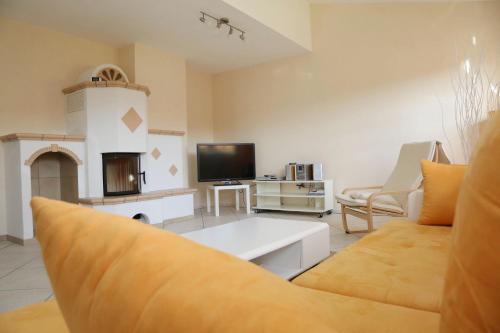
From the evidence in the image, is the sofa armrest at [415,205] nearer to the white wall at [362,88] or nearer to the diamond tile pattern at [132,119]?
the white wall at [362,88]

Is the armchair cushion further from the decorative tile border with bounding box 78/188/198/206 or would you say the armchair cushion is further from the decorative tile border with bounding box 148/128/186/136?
the decorative tile border with bounding box 148/128/186/136

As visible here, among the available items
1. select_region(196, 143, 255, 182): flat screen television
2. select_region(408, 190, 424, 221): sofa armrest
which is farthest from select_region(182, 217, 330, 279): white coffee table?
select_region(196, 143, 255, 182): flat screen television

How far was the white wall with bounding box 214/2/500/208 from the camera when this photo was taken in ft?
14.1

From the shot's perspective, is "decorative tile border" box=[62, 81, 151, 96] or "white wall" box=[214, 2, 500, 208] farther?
"white wall" box=[214, 2, 500, 208]

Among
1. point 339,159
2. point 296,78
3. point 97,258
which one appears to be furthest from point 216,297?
point 296,78

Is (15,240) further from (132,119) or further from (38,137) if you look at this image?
(132,119)

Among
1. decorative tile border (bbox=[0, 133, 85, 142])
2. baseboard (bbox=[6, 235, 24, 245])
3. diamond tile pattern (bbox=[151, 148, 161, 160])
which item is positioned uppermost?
decorative tile border (bbox=[0, 133, 85, 142])

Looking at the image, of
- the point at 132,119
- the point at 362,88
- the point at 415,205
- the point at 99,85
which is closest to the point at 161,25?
the point at 99,85

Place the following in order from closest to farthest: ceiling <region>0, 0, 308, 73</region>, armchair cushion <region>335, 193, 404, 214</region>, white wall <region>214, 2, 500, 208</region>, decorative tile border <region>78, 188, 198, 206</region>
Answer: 1. armchair cushion <region>335, 193, 404, 214</region>
2. ceiling <region>0, 0, 308, 73</region>
3. decorative tile border <region>78, 188, 198, 206</region>
4. white wall <region>214, 2, 500, 208</region>

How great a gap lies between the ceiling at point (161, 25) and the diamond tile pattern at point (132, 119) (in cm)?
109

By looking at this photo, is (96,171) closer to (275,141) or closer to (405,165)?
(275,141)

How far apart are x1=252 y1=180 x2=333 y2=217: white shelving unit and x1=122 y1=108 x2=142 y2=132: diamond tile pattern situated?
2.14 meters

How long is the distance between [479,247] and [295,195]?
4.75m

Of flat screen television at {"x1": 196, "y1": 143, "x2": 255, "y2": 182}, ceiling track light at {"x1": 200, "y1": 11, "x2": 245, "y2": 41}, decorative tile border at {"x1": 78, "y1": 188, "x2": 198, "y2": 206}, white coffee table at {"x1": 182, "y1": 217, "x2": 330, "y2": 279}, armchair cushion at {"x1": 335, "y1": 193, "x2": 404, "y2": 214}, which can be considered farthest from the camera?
flat screen television at {"x1": 196, "y1": 143, "x2": 255, "y2": 182}
